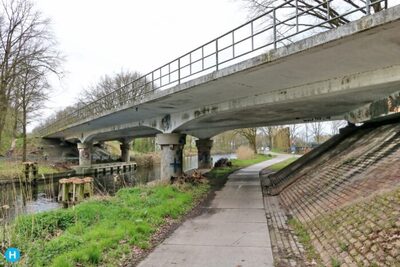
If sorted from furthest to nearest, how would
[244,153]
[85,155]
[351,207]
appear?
[244,153]
[85,155]
[351,207]

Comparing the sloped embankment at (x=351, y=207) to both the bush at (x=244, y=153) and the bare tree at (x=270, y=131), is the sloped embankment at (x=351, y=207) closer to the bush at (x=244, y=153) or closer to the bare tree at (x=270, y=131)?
the bush at (x=244, y=153)

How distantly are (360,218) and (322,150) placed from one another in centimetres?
1152

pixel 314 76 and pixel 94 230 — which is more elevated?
pixel 314 76

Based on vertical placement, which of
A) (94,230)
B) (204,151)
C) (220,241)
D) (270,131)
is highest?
(270,131)

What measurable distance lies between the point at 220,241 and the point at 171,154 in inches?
557

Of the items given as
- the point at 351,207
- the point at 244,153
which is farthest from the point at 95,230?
the point at 244,153

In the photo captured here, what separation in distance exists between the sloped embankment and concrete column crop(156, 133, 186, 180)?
8.87 meters

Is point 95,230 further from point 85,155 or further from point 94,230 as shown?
point 85,155

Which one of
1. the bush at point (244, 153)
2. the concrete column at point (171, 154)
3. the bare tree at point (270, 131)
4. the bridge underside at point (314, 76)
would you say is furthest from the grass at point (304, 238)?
the bare tree at point (270, 131)

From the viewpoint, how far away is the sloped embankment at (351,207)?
5302mm

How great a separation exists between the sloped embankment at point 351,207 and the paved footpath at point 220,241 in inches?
18.0

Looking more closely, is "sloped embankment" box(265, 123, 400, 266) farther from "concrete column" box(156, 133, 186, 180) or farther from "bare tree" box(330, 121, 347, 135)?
"bare tree" box(330, 121, 347, 135)

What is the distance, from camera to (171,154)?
2158 centimetres

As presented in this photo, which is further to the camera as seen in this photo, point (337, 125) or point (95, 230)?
point (337, 125)
